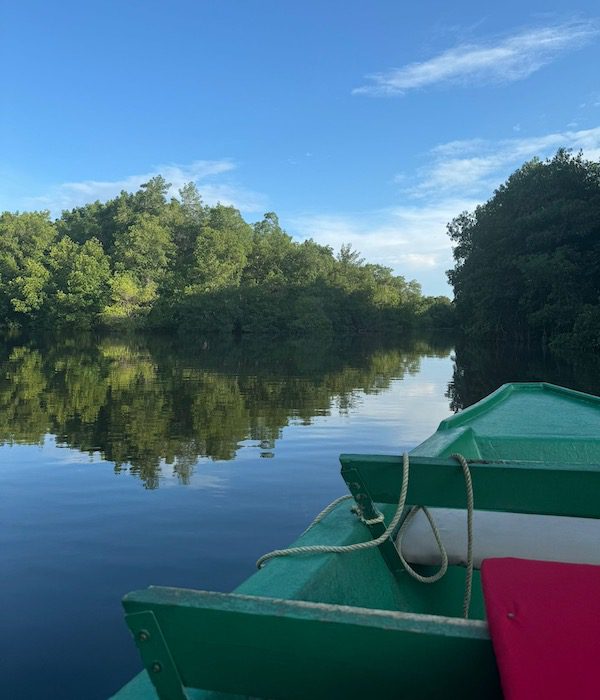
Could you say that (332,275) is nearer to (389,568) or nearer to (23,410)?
(23,410)

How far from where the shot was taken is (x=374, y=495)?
1.77 metres

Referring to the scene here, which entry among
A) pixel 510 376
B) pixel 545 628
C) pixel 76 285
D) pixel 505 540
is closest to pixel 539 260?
pixel 510 376

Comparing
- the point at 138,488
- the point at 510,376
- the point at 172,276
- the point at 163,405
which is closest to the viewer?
the point at 138,488

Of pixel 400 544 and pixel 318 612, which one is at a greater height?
pixel 318 612

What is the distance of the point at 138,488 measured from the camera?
17.3 feet

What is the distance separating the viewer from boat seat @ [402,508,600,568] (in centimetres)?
197

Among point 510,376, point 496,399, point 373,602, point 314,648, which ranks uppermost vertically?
point 314,648

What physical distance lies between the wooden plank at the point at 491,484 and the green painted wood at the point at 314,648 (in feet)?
2.51

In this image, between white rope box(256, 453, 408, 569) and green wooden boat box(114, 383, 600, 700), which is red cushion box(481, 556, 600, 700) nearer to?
green wooden boat box(114, 383, 600, 700)

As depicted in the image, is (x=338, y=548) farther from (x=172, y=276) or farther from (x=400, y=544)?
(x=172, y=276)

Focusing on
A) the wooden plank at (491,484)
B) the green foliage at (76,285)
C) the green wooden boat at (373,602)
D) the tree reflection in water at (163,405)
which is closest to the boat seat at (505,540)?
the green wooden boat at (373,602)

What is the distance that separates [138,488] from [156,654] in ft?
15.0

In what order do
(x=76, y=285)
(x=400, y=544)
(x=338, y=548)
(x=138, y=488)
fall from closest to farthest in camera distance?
1. (x=338, y=548)
2. (x=400, y=544)
3. (x=138, y=488)
4. (x=76, y=285)

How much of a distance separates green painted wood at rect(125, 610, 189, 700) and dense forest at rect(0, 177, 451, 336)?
43577 millimetres
